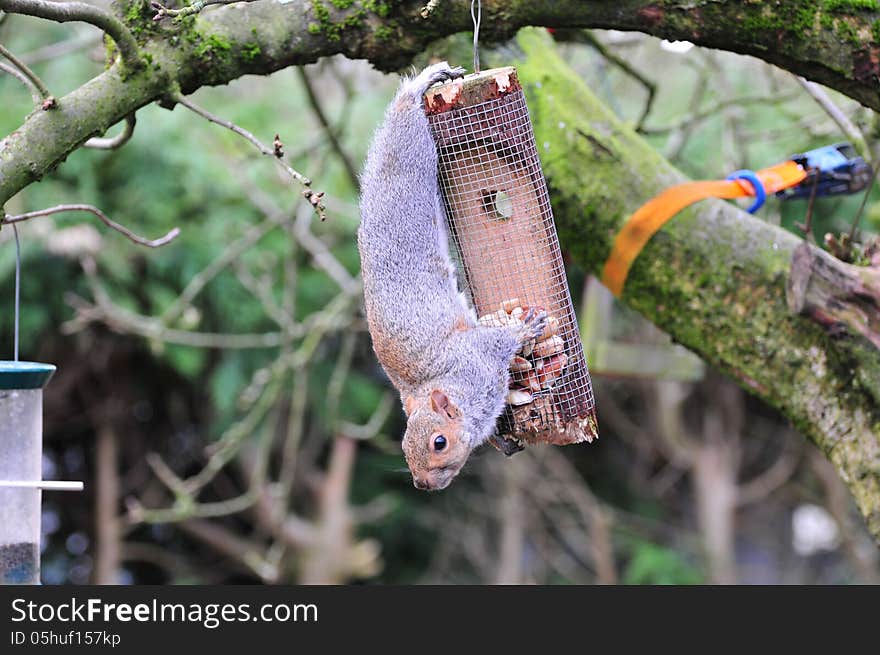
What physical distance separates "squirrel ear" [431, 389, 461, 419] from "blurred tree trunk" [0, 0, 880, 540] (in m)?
0.74

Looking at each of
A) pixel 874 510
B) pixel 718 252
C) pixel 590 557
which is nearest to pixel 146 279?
pixel 718 252

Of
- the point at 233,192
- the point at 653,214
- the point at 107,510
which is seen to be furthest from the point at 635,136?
the point at 107,510

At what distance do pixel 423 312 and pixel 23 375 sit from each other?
781 mm

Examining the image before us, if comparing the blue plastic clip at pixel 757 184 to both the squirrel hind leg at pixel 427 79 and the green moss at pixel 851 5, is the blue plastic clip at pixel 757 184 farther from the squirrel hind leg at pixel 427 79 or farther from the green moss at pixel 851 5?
the squirrel hind leg at pixel 427 79

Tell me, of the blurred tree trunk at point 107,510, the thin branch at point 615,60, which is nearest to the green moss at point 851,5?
the thin branch at point 615,60

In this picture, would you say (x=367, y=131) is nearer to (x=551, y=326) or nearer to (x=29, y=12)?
(x=551, y=326)

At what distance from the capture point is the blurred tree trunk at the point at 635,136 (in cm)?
181

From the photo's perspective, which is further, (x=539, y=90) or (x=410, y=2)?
(x=539, y=90)

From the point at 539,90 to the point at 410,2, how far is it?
24.4 inches

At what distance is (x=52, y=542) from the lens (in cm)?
500

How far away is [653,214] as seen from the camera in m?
2.45

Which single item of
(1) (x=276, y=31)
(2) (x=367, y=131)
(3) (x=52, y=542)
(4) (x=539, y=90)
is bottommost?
(3) (x=52, y=542)

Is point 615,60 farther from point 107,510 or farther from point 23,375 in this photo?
point 107,510

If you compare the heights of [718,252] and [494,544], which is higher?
[718,252]
